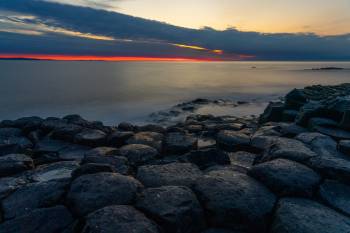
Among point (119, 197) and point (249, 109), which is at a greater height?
point (119, 197)

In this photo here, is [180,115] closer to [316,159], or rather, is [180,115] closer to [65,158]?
[65,158]

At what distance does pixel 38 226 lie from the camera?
295cm

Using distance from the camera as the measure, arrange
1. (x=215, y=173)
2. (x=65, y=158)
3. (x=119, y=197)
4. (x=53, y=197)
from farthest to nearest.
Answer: (x=65, y=158), (x=215, y=173), (x=53, y=197), (x=119, y=197)

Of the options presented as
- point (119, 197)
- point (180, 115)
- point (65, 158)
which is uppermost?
point (119, 197)

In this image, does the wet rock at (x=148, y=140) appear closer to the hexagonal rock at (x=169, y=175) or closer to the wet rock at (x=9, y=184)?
the hexagonal rock at (x=169, y=175)

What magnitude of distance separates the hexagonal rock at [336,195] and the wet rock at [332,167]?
0.10 metres

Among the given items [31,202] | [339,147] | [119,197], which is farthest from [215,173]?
[339,147]

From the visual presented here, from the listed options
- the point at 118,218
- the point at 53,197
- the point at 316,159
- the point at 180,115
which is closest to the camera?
the point at 118,218

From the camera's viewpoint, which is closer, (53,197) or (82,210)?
(82,210)

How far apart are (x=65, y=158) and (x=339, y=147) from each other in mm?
5235

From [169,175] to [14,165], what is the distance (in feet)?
8.87

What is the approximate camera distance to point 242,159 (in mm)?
5363

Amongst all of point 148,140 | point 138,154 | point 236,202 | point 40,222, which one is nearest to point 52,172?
point 138,154

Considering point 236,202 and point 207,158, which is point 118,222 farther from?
point 207,158
